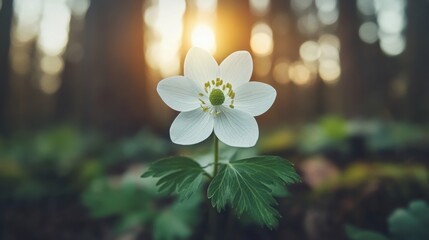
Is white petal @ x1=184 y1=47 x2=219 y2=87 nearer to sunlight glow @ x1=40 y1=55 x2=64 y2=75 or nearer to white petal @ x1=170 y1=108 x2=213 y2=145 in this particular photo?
white petal @ x1=170 y1=108 x2=213 y2=145

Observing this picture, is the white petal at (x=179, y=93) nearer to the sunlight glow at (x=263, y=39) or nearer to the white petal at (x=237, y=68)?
the white petal at (x=237, y=68)

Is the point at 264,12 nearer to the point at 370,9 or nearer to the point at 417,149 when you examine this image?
the point at 370,9

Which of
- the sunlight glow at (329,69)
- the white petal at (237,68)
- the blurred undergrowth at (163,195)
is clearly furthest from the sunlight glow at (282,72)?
the white petal at (237,68)

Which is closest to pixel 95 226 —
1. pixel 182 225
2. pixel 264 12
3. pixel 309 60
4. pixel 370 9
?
pixel 182 225

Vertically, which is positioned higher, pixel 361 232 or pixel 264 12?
pixel 264 12

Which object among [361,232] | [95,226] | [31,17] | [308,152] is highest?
[31,17]

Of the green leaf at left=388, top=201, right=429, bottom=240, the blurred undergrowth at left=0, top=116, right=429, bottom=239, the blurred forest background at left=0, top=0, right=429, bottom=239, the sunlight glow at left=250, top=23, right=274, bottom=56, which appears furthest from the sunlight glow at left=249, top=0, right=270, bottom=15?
the green leaf at left=388, top=201, right=429, bottom=240

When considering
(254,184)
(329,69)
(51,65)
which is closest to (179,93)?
(254,184)
